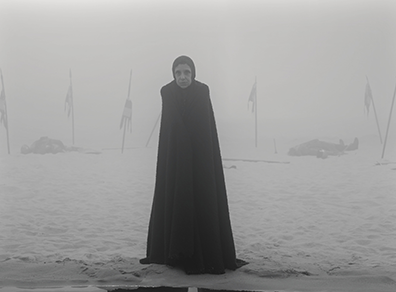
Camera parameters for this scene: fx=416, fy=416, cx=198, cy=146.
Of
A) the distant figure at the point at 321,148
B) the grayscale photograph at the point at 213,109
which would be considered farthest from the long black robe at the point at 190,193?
the distant figure at the point at 321,148

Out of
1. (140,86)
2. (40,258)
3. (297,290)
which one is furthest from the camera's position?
(140,86)

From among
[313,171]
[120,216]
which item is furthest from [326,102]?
[120,216]

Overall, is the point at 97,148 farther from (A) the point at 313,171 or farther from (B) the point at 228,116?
(A) the point at 313,171

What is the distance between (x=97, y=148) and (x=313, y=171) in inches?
66.8

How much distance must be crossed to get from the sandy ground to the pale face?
1.10m

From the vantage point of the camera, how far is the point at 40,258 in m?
2.75

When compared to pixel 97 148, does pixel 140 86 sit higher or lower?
higher

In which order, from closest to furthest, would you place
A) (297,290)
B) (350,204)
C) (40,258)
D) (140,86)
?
(297,290) → (40,258) → (350,204) → (140,86)

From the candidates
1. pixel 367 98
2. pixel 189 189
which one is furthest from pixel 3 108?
pixel 367 98

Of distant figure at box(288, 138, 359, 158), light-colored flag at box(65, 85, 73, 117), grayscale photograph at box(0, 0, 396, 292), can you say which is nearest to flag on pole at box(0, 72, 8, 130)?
grayscale photograph at box(0, 0, 396, 292)

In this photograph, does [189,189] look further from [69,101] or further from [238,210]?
[69,101]

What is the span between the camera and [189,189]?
2113 millimetres

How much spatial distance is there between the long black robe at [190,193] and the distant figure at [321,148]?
125 centimetres

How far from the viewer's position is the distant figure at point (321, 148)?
320 cm
